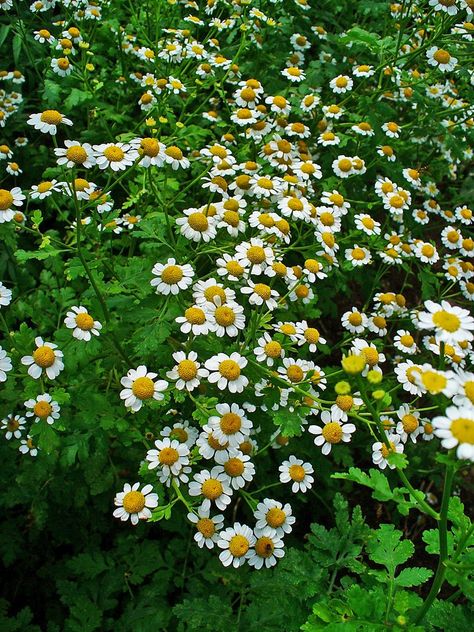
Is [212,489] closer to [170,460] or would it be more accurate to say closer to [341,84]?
[170,460]

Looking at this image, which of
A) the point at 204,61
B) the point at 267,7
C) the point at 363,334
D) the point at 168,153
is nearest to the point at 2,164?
the point at 204,61

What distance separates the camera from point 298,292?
9.00ft

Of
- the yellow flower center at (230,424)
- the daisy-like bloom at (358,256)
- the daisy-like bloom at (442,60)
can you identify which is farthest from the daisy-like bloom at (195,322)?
the daisy-like bloom at (442,60)

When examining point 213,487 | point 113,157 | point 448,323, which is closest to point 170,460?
point 213,487

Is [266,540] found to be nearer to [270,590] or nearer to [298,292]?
[270,590]

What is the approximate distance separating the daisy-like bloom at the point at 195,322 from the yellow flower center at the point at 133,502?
619mm

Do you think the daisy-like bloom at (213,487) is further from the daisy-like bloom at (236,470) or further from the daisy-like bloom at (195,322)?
the daisy-like bloom at (195,322)

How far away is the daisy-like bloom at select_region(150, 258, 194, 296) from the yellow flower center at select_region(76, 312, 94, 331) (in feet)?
0.95

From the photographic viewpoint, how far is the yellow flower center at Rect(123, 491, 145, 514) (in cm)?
204

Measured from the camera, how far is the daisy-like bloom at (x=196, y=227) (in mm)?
2395

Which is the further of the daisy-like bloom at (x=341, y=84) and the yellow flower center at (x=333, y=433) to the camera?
the daisy-like bloom at (x=341, y=84)

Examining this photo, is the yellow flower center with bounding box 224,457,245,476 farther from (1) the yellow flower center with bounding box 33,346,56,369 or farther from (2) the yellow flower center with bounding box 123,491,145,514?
(1) the yellow flower center with bounding box 33,346,56,369

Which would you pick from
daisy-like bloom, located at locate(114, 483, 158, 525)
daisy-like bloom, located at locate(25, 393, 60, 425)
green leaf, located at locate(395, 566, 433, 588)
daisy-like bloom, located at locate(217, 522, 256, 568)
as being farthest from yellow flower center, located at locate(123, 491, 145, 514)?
green leaf, located at locate(395, 566, 433, 588)

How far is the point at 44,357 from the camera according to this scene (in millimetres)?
2172
